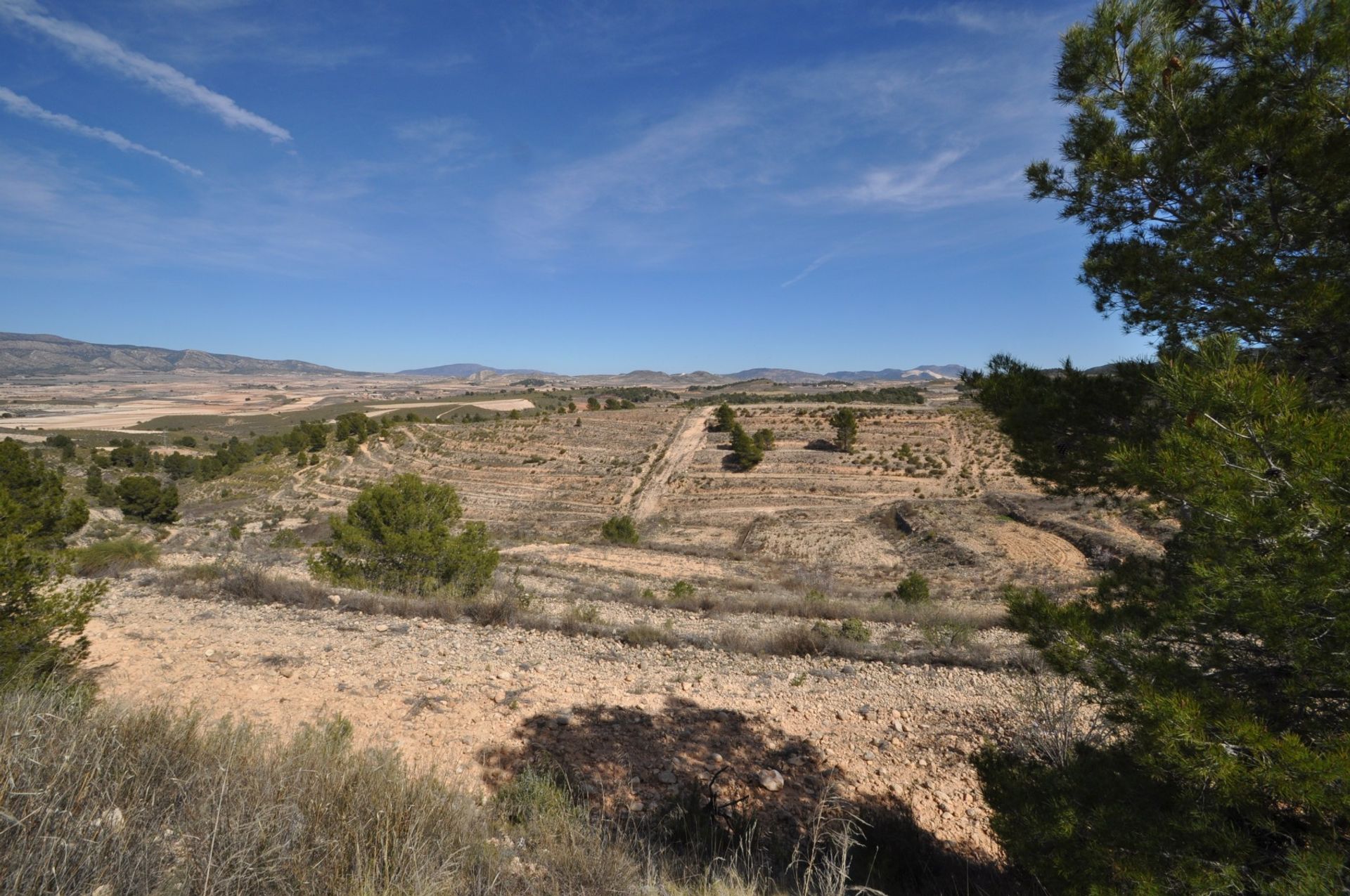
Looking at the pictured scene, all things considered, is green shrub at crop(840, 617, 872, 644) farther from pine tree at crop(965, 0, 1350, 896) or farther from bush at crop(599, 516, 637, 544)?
bush at crop(599, 516, 637, 544)

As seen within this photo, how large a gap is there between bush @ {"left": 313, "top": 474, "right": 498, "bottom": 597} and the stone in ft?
24.6

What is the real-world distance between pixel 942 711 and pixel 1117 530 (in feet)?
69.2

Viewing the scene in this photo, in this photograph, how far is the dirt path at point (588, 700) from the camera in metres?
4.98

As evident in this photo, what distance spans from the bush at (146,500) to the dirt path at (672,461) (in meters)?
21.2

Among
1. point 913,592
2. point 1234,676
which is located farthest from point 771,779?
point 913,592

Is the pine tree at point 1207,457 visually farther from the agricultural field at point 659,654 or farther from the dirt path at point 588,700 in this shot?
the dirt path at point 588,700

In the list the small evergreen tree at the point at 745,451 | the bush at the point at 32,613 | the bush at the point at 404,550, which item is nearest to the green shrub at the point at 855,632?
the bush at the point at 404,550

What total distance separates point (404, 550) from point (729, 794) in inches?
348

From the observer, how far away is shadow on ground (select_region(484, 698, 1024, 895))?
3.78 m

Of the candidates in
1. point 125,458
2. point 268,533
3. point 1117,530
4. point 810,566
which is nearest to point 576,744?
point 810,566

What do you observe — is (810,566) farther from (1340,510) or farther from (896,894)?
(1340,510)

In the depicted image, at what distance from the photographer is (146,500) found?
25.7 meters

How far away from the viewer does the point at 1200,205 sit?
347 centimetres

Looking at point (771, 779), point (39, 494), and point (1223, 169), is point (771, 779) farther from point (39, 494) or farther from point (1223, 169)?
point (39, 494)
